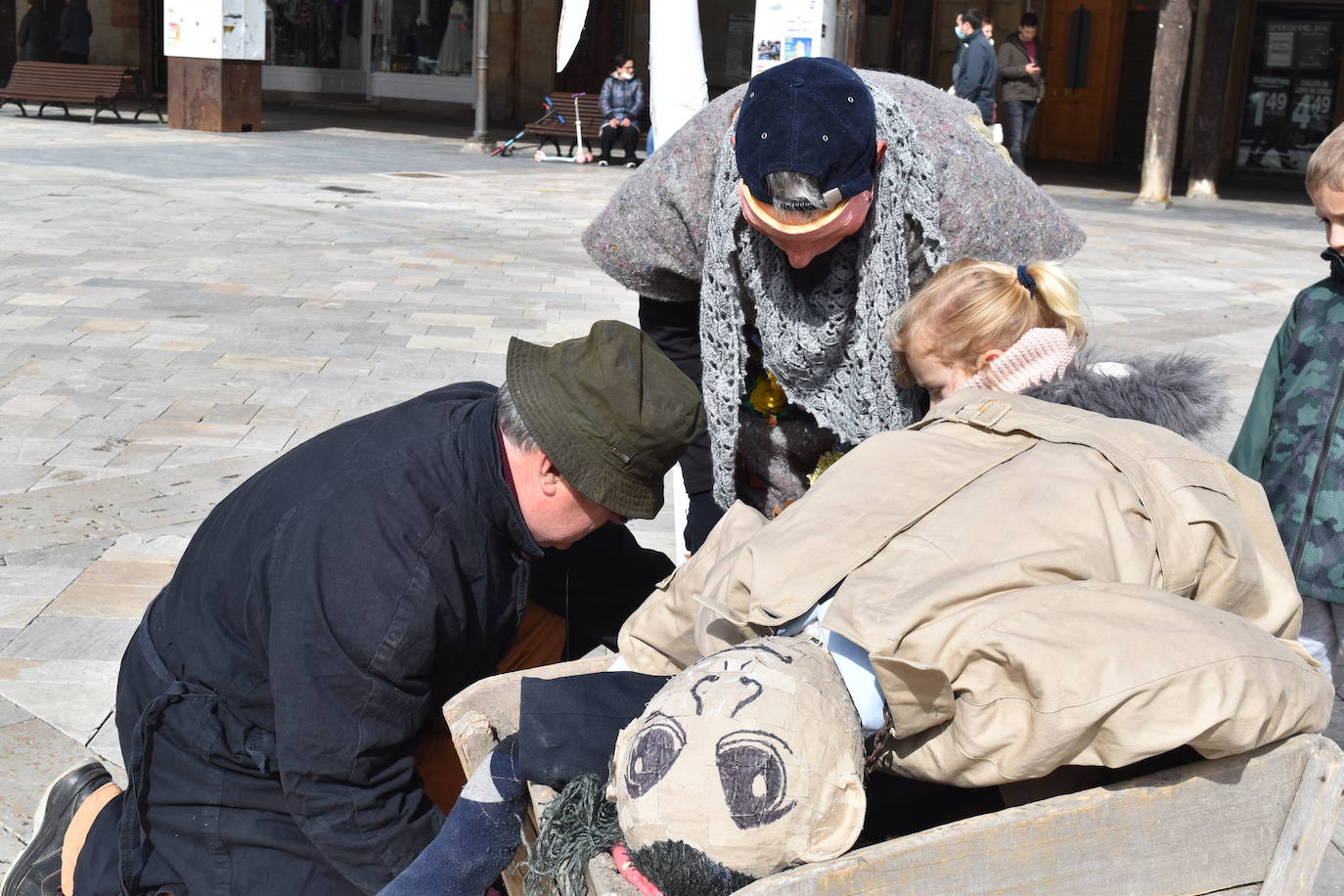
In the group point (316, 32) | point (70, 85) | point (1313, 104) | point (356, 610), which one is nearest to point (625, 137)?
point (70, 85)

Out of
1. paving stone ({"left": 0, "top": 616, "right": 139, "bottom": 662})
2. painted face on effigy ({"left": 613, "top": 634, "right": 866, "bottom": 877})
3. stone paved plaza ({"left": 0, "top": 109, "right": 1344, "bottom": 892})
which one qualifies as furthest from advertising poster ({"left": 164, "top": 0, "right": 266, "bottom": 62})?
painted face on effigy ({"left": 613, "top": 634, "right": 866, "bottom": 877})

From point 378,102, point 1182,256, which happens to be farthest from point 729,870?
point 378,102

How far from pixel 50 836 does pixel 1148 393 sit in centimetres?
196

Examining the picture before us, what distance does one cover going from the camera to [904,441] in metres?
1.77

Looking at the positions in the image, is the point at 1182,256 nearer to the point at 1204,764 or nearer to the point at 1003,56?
the point at 1003,56

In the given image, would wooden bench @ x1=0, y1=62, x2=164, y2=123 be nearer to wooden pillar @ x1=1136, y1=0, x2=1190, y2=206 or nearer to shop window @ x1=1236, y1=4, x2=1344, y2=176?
wooden pillar @ x1=1136, y1=0, x2=1190, y2=206

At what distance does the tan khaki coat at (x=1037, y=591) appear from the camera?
1.39 m

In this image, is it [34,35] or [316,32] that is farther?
[316,32]

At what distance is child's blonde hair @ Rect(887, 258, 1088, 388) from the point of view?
210cm

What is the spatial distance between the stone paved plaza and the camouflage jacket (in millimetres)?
629

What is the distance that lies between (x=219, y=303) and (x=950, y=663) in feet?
22.7

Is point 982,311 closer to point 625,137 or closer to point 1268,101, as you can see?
point 625,137

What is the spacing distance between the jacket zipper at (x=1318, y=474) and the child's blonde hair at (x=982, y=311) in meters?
0.89

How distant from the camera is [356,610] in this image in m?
1.84
